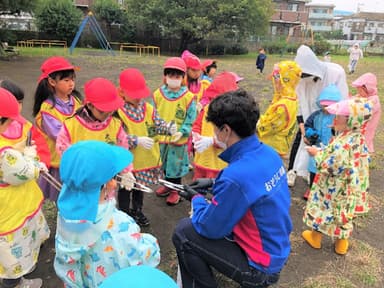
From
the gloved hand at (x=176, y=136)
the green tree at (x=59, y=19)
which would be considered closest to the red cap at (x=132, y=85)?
the gloved hand at (x=176, y=136)

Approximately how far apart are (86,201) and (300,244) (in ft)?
7.97

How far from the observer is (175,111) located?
3.62 m

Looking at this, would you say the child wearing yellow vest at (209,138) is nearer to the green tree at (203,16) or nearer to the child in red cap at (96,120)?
the child in red cap at (96,120)

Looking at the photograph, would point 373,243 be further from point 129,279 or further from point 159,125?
point 129,279

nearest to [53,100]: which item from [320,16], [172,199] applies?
[172,199]

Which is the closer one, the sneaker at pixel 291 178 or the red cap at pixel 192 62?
the red cap at pixel 192 62

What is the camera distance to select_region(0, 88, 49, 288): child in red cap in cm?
214

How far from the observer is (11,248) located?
7.37 feet

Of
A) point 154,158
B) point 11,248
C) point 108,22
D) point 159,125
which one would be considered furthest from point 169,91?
point 108,22

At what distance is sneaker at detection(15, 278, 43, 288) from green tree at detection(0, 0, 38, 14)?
50.9 ft

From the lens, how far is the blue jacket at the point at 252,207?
5.98 ft

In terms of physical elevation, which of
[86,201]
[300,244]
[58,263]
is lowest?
[300,244]

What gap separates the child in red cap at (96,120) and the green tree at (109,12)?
3172 cm

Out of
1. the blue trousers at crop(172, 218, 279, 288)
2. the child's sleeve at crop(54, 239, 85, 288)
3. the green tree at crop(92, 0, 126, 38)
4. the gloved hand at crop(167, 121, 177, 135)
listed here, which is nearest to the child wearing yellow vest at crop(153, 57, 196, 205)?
the gloved hand at crop(167, 121, 177, 135)
